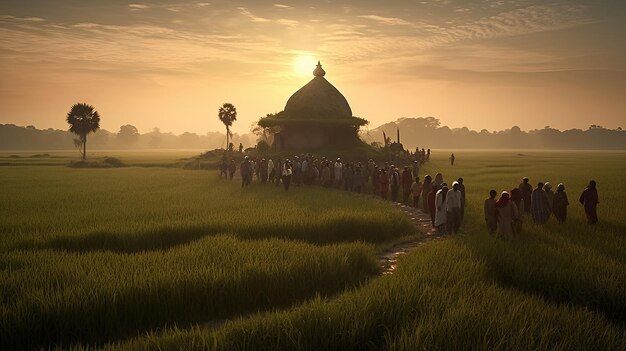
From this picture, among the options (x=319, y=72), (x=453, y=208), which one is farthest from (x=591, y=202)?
(x=319, y=72)

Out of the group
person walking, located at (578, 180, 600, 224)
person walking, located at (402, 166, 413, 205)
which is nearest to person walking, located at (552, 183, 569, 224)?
person walking, located at (578, 180, 600, 224)

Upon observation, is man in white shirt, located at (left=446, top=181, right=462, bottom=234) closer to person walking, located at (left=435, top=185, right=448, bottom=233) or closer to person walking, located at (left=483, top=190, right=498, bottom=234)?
person walking, located at (left=435, top=185, right=448, bottom=233)

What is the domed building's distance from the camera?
3944 cm

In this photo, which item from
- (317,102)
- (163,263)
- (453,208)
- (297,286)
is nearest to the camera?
(297,286)

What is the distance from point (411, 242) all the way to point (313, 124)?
28.7 meters

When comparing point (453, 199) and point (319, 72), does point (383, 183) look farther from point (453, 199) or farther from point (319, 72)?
point (319, 72)

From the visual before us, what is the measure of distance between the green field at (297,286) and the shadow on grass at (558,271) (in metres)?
0.02

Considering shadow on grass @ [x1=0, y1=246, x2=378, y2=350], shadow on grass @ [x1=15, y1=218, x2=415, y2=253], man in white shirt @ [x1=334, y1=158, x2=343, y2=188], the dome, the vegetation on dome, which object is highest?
the dome

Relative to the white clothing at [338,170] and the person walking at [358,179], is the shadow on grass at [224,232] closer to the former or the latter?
the person walking at [358,179]

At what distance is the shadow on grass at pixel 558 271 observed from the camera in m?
6.65

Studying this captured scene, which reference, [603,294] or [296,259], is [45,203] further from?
→ [603,294]

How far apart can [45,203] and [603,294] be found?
17.2m

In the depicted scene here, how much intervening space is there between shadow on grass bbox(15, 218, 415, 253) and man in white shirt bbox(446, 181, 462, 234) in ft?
3.85

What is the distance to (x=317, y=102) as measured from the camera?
41.9 m
